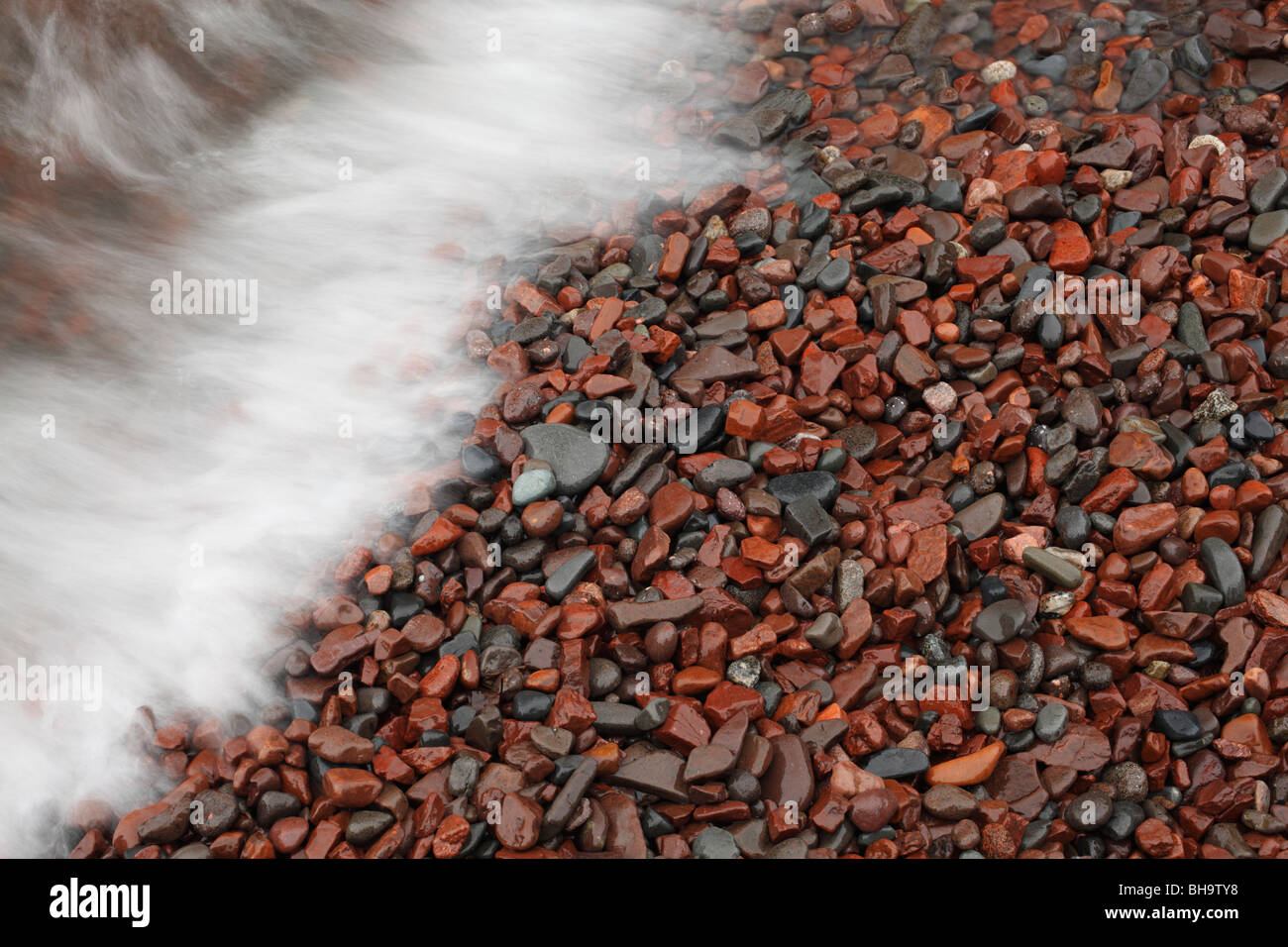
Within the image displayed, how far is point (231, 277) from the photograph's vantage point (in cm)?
610

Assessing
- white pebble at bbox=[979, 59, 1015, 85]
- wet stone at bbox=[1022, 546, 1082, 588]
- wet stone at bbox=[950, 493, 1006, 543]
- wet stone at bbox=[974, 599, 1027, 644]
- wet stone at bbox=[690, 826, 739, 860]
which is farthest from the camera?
Result: white pebble at bbox=[979, 59, 1015, 85]

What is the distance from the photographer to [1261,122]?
6027 mm

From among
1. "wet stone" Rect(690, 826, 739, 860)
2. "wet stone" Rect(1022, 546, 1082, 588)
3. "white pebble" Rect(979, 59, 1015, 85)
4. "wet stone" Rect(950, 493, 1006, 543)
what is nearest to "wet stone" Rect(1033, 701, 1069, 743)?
"wet stone" Rect(1022, 546, 1082, 588)

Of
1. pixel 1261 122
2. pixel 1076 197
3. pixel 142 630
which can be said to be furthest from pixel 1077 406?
pixel 142 630

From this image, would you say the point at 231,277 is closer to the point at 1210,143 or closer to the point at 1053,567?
the point at 1053,567

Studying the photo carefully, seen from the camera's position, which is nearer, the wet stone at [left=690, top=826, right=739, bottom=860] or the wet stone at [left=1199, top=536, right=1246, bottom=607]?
the wet stone at [left=690, top=826, right=739, bottom=860]

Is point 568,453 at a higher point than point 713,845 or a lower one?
higher

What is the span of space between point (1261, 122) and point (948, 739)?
4.38 metres

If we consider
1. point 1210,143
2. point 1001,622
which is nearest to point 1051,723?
point 1001,622

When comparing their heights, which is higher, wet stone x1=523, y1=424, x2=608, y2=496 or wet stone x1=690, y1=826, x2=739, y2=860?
wet stone x1=523, y1=424, x2=608, y2=496

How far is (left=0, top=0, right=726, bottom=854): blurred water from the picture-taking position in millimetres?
4641

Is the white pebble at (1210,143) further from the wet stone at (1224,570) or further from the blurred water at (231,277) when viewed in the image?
the blurred water at (231,277)

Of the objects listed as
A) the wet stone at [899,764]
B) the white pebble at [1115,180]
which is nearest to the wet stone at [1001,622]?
the wet stone at [899,764]

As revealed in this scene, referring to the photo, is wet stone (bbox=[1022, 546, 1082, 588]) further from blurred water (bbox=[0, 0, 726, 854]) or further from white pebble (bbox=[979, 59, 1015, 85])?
white pebble (bbox=[979, 59, 1015, 85])
